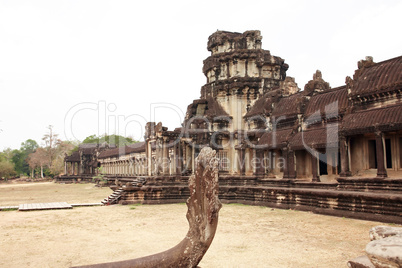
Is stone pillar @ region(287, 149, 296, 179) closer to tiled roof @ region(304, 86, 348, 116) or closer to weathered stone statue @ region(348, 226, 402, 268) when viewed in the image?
tiled roof @ region(304, 86, 348, 116)

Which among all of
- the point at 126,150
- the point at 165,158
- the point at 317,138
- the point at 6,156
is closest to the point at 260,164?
the point at 317,138

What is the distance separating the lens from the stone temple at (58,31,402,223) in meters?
12.4

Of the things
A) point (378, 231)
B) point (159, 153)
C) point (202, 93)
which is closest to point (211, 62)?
point (202, 93)

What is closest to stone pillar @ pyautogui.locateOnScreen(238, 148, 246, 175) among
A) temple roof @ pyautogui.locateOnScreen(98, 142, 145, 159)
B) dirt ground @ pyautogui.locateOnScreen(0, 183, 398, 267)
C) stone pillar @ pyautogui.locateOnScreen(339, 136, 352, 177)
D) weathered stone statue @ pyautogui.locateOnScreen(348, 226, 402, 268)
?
dirt ground @ pyautogui.locateOnScreen(0, 183, 398, 267)

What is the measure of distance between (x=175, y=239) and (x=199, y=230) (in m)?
4.59

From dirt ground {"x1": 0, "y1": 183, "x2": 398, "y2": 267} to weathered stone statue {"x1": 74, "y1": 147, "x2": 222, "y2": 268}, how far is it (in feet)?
6.85

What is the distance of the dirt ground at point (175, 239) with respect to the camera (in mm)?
6772

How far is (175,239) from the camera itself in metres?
8.66

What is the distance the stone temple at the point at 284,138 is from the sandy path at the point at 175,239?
1790 millimetres

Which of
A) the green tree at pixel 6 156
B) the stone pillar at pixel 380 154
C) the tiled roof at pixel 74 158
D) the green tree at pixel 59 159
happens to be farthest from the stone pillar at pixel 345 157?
the green tree at pixel 6 156

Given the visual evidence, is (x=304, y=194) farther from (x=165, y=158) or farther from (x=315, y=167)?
(x=165, y=158)

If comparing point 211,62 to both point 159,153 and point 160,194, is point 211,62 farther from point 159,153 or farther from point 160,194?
point 160,194

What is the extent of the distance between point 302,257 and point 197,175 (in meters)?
3.60

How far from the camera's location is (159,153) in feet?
67.5
